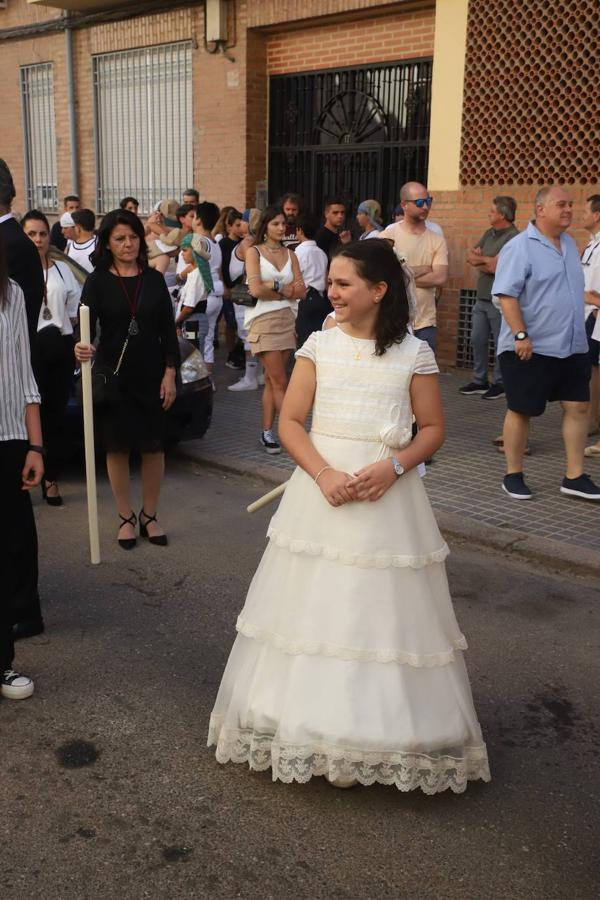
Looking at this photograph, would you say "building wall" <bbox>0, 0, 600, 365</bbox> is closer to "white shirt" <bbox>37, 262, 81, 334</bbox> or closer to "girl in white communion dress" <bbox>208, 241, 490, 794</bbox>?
"white shirt" <bbox>37, 262, 81, 334</bbox>

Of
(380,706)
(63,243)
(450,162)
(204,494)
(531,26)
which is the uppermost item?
(531,26)

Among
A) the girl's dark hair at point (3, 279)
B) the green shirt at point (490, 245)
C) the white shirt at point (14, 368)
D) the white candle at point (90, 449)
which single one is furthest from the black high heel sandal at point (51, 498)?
the green shirt at point (490, 245)

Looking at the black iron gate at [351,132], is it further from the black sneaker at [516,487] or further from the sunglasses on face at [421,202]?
the black sneaker at [516,487]

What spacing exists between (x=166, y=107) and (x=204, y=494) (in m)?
9.53

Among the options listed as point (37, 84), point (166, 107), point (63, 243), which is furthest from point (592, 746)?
point (37, 84)

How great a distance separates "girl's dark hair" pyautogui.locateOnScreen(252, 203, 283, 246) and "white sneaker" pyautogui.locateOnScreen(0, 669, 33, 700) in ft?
15.0

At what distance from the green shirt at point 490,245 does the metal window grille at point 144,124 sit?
6085mm

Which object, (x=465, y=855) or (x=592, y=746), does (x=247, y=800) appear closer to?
(x=465, y=855)

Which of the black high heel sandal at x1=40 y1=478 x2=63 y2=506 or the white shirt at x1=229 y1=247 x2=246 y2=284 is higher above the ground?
the white shirt at x1=229 y1=247 x2=246 y2=284

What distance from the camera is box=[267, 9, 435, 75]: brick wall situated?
11.4 m

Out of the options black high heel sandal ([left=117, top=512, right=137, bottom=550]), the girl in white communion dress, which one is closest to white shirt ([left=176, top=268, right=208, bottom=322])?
black high heel sandal ([left=117, top=512, right=137, bottom=550])

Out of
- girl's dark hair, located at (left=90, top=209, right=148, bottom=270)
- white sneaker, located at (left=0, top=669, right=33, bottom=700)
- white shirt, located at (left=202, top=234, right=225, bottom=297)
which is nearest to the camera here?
white sneaker, located at (left=0, top=669, right=33, bottom=700)

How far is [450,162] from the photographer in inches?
431

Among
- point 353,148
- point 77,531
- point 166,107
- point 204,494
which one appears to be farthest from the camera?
point 166,107
